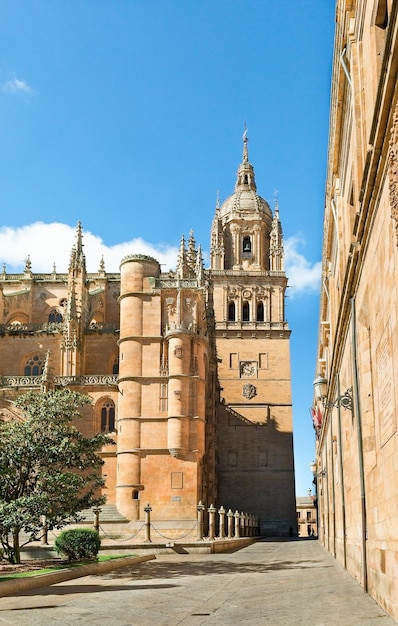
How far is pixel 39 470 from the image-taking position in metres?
21.4

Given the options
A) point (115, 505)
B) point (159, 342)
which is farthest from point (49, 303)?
point (115, 505)

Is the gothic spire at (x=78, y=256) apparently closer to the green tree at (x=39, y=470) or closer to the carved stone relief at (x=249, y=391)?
the carved stone relief at (x=249, y=391)

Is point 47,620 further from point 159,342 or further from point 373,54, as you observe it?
point 159,342

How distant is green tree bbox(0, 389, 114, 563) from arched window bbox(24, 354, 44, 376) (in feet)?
90.4

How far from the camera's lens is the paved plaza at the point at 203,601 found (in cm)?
945

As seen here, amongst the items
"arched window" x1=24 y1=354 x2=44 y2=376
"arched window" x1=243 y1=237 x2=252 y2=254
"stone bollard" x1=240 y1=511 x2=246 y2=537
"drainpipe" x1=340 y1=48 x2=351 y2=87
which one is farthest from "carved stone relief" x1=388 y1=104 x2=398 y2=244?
"arched window" x1=243 y1=237 x2=252 y2=254

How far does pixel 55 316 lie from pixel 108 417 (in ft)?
48.3

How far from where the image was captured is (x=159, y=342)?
42062mm

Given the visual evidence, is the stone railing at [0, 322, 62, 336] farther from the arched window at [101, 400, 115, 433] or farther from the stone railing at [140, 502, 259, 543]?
the stone railing at [140, 502, 259, 543]

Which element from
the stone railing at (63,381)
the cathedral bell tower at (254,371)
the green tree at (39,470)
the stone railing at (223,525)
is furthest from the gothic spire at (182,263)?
the green tree at (39,470)

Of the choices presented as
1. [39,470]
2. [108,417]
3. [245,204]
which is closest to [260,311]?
[245,204]

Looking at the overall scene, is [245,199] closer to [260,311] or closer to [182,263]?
[260,311]

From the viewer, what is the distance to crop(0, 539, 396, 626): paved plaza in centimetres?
945

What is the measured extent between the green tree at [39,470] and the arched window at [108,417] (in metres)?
20.7
